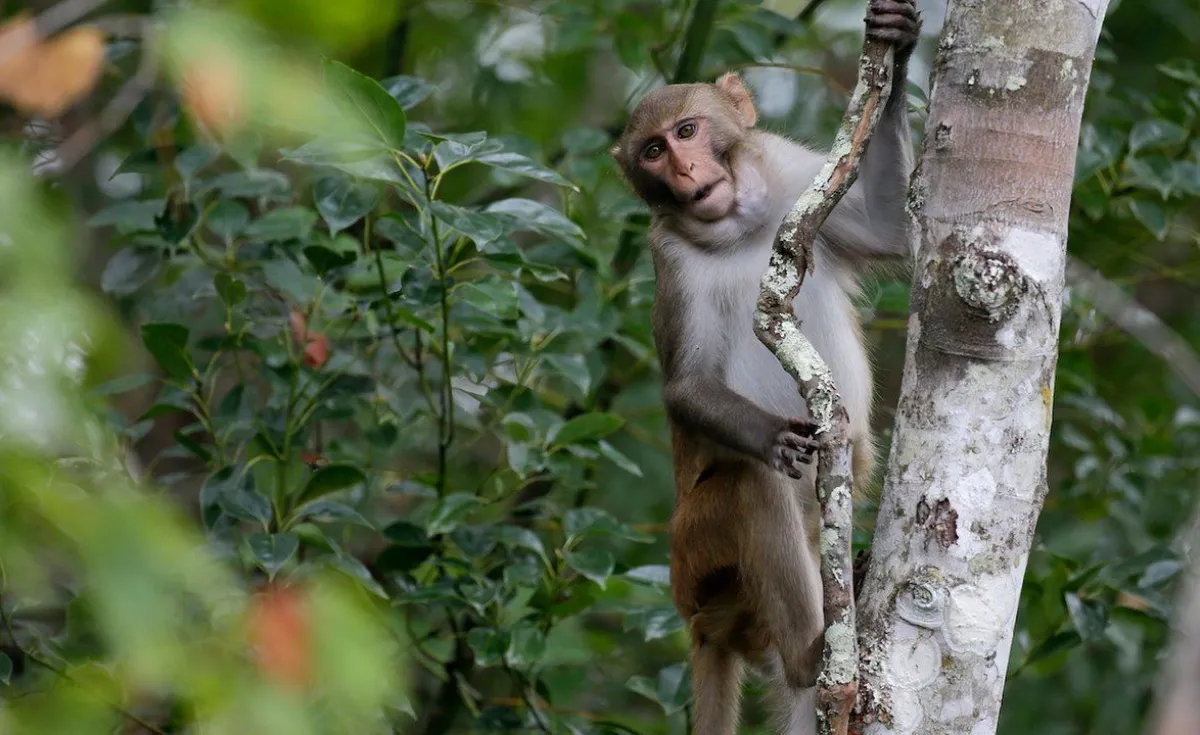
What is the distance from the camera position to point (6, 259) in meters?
1.74

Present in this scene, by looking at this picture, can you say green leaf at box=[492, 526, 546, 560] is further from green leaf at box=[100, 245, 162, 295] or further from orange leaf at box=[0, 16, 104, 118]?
orange leaf at box=[0, 16, 104, 118]

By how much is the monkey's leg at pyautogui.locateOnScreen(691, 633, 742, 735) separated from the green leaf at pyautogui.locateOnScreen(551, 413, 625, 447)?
836mm

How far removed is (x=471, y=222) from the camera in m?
4.40

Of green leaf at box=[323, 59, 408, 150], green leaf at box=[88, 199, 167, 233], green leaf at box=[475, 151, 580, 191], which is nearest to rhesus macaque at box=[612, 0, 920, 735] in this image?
green leaf at box=[475, 151, 580, 191]

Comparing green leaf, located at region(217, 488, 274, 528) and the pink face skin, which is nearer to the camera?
green leaf, located at region(217, 488, 274, 528)

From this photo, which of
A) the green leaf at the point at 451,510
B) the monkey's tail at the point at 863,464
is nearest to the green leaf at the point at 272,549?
the green leaf at the point at 451,510

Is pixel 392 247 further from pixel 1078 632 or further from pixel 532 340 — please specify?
pixel 1078 632

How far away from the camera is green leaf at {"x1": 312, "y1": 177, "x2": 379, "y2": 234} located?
4.87 m

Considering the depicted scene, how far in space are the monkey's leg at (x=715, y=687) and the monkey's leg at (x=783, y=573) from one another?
0.39m

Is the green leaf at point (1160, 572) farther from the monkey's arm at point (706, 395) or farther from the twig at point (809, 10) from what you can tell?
the twig at point (809, 10)

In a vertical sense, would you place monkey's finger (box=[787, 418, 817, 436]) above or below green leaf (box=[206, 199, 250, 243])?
above

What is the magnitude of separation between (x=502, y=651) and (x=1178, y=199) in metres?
3.68

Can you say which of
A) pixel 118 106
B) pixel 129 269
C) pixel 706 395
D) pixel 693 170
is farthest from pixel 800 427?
pixel 129 269

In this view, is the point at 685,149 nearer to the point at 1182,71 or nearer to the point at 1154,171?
the point at 1154,171
